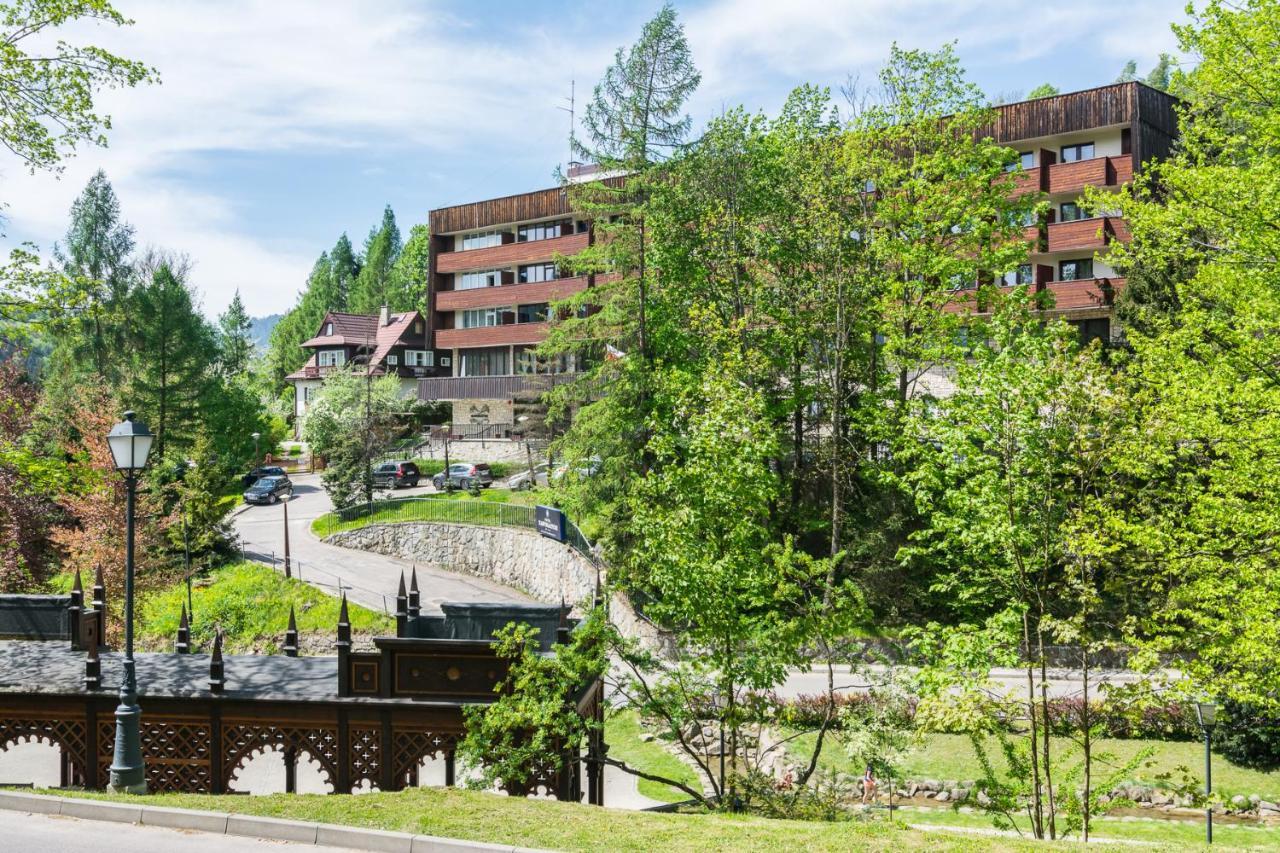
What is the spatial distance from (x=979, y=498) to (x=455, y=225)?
50606 mm

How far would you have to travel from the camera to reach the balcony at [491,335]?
5706cm

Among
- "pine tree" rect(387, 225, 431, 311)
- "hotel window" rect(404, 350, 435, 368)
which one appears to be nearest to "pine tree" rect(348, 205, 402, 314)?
"pine tree" rect(387, 225, 431, 311)

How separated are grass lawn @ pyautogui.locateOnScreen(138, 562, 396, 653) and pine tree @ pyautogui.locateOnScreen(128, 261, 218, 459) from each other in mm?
13518

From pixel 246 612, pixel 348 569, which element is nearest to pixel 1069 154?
pixel 348 569

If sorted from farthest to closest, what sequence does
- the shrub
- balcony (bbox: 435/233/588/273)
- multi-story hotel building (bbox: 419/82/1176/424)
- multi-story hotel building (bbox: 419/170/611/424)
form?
multi-story hotel building (bbox: 419/170/611/424), balcony (bbox: 435/233/588/273), multi-story hotel building (bbox: 419/82/1176/424), the shrub

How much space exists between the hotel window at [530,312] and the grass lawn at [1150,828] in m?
40.2

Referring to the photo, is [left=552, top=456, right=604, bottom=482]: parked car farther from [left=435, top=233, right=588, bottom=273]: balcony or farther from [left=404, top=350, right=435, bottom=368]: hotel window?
[left=404, top=350, right=435, bottom=368]: hotel window

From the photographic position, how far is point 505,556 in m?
39.8

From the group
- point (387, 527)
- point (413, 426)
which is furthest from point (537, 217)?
point (387, 527)

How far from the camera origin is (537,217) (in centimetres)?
5638

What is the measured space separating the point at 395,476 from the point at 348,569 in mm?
11128

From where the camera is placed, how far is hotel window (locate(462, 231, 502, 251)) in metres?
59.4

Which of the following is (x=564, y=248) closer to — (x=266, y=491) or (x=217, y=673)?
(x=266, y=491)

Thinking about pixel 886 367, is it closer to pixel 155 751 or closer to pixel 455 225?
pixel 155 751
